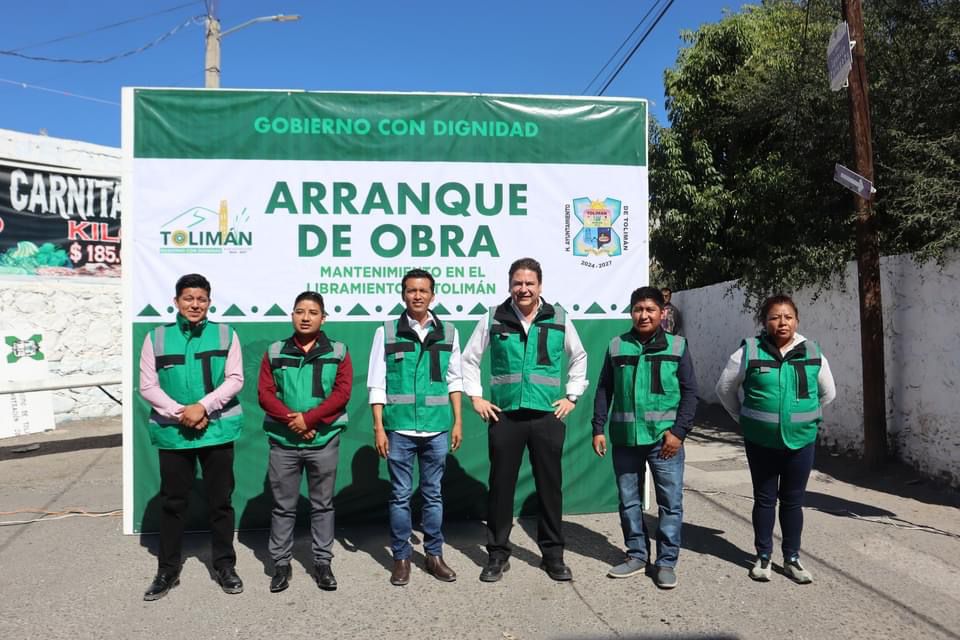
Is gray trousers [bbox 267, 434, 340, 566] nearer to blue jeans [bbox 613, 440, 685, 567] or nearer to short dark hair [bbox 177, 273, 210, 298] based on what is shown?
short dark hair [bbox 177, 273, 210, 298]

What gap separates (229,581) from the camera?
420cm

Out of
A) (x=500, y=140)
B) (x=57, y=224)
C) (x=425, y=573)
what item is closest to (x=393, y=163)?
(x=500, y=140)

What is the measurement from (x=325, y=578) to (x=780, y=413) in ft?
9.42

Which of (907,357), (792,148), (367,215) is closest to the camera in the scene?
(367,215)

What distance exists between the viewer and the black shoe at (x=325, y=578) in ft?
13.8

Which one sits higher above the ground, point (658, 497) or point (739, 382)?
point (739, 382)

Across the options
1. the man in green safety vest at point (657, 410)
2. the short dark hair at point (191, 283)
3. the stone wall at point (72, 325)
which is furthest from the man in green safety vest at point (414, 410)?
the stone wall at point (72, 325)

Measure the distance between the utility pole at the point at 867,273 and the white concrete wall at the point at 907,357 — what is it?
0.61ft

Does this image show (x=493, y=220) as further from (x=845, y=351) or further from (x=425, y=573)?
(x=845, y=351)

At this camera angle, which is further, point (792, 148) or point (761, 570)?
point (792, 148)

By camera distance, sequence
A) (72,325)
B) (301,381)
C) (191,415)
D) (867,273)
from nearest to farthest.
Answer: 1. (191,415)
2. (301,381)
3. (867,273)
4. (72,325)

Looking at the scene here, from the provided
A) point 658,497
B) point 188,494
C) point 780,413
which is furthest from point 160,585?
point 780,413

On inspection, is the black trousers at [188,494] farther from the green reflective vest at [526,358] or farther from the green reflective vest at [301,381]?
the green reflective vest at [526,358]

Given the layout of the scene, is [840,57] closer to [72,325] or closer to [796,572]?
[796,572]
